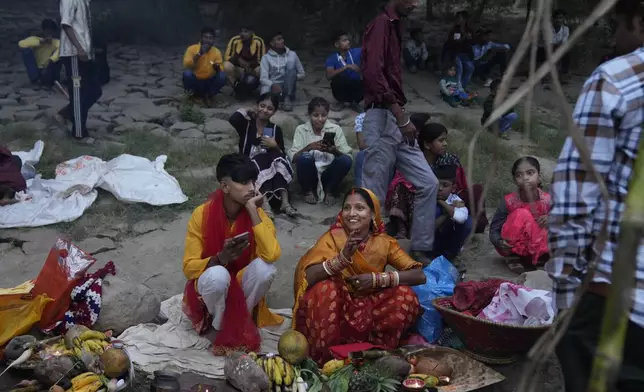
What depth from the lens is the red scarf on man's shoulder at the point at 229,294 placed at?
12.3 ft

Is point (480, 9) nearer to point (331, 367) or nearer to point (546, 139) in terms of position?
point (546, 139)

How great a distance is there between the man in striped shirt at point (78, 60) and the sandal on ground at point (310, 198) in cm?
268

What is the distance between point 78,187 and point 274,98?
5.68 ft

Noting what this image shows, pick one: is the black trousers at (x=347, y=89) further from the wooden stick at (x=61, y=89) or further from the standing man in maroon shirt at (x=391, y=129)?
the standing man in maroon shirt at (x=391, y=129)

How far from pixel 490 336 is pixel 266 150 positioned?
281 cm

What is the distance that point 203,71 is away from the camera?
8789mm

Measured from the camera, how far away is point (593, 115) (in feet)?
5.19

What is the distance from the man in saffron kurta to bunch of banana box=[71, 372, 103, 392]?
2.13 ft

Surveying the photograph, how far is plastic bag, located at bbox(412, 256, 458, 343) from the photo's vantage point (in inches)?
153

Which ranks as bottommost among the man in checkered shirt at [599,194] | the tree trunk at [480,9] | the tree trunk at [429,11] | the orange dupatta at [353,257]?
the orange dupatta at [353,257]

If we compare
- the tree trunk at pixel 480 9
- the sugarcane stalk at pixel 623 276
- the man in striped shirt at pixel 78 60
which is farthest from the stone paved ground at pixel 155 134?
the sugarcane stalk at pixel 623 276

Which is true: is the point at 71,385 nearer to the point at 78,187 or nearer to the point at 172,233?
the point at 172,233

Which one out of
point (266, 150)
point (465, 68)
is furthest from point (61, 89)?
point (465, 68)

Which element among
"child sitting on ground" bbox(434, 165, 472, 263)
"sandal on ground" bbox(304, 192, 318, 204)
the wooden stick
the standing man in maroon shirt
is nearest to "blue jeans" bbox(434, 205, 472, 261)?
"child sitting on ground" bbox(434, 165, 472, 263)
